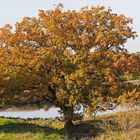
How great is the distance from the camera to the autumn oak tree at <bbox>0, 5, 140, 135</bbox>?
108 ft

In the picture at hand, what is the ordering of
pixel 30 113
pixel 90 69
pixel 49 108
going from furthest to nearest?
pixel 49 108 → pixel 30 113 → pixel 90 69

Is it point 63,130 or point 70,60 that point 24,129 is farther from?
point 70,60

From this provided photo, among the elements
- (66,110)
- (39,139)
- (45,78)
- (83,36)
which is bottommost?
(39,139)

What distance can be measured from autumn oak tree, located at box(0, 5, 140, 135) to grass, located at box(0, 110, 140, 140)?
5.44 ft

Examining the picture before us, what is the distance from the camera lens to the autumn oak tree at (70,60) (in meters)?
33.0

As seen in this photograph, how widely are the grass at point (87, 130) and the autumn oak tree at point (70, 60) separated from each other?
1.66 m

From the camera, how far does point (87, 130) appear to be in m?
33.8

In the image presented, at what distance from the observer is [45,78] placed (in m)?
34.0

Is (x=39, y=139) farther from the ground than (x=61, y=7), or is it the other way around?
(x=61, y=7)

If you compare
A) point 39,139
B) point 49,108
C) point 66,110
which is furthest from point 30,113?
point 39,139

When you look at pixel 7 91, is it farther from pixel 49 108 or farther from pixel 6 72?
pixel 49 108

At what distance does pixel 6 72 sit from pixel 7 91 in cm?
155

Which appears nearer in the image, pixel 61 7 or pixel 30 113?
pixel 61 7

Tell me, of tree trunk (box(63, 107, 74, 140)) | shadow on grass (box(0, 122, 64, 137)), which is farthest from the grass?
tree trunk (box(63, 107, 74, 140))
